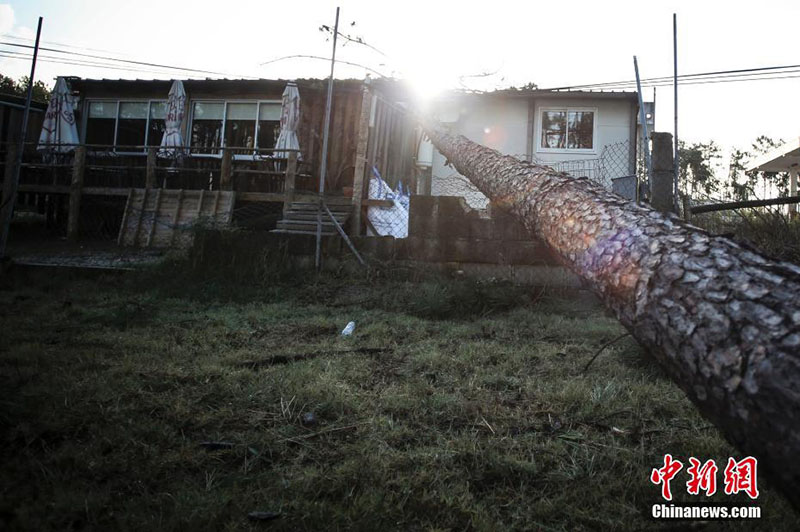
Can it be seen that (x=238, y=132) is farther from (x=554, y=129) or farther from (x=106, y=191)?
(x=554, y=129)

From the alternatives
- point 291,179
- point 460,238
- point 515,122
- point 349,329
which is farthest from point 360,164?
point 515,122

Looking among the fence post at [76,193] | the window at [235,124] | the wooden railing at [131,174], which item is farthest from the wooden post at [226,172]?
the fence post at [76,193]

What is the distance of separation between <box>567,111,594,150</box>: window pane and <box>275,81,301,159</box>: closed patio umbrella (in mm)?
7286

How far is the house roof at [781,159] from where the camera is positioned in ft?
32.5

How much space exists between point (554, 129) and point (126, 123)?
1123cm

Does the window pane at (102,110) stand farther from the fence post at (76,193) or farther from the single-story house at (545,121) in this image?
the single-story house at (545,121)

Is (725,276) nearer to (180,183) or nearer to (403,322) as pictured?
(403,322)

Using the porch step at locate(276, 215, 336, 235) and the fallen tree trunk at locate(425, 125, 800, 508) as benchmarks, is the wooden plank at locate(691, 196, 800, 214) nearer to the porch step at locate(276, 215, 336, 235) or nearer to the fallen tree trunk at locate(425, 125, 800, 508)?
the fallen tree trunk at locate(425, 125, 800, 508)

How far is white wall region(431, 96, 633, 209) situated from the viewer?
1232cm

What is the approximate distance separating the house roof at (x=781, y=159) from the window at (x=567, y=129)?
4.03 m

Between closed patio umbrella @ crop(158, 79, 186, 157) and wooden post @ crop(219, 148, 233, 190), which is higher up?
closed patio umbrella @ crop(158, 79, 186, 157)

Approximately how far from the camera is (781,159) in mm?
11406

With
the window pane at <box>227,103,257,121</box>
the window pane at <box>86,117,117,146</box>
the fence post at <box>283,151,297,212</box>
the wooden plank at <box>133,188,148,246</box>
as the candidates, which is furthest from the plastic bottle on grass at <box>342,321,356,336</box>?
the window pane at <box>86,117,117,146</box>

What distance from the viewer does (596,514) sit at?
144cm
